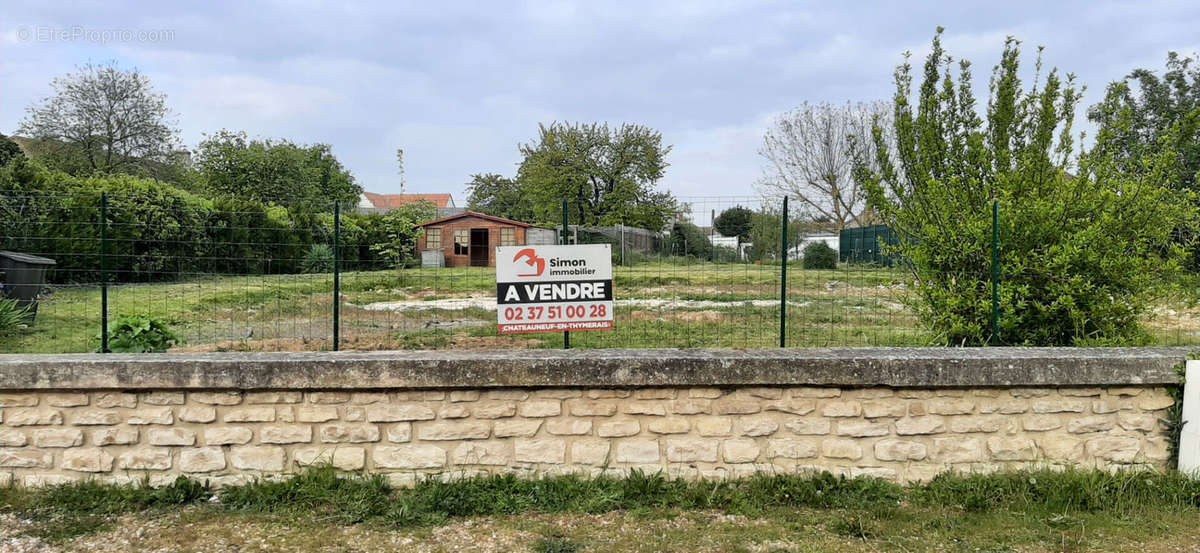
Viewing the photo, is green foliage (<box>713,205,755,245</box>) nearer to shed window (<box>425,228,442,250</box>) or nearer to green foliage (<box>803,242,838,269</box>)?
green foliage (<box>803,242,838,269</box>)

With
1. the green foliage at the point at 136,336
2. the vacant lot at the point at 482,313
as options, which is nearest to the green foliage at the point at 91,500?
the green foliage at the point at 136,336

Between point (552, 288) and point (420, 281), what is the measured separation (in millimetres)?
2533

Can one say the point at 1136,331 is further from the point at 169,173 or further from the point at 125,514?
the point at 169,173

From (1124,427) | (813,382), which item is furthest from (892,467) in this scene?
(1124,427)

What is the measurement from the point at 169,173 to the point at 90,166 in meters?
5.21

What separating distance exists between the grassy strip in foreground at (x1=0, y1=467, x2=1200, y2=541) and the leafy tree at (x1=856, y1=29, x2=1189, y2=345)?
1.36 metres

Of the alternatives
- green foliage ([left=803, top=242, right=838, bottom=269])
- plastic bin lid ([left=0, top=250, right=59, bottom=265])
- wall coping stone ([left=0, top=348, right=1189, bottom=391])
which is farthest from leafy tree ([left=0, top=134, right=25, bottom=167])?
green foliage ([left=803, top=242, right=838, bottom=269])

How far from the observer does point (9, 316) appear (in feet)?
27.1

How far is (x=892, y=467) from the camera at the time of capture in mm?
Result: 4258

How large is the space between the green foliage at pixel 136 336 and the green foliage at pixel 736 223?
15.7 ft

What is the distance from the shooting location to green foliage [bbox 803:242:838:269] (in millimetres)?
7332

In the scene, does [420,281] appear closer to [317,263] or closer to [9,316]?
[317,263]

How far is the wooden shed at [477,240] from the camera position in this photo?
5520mm

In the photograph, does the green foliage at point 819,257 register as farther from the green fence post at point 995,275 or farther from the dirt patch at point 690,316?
the green fence post at point 995,275
